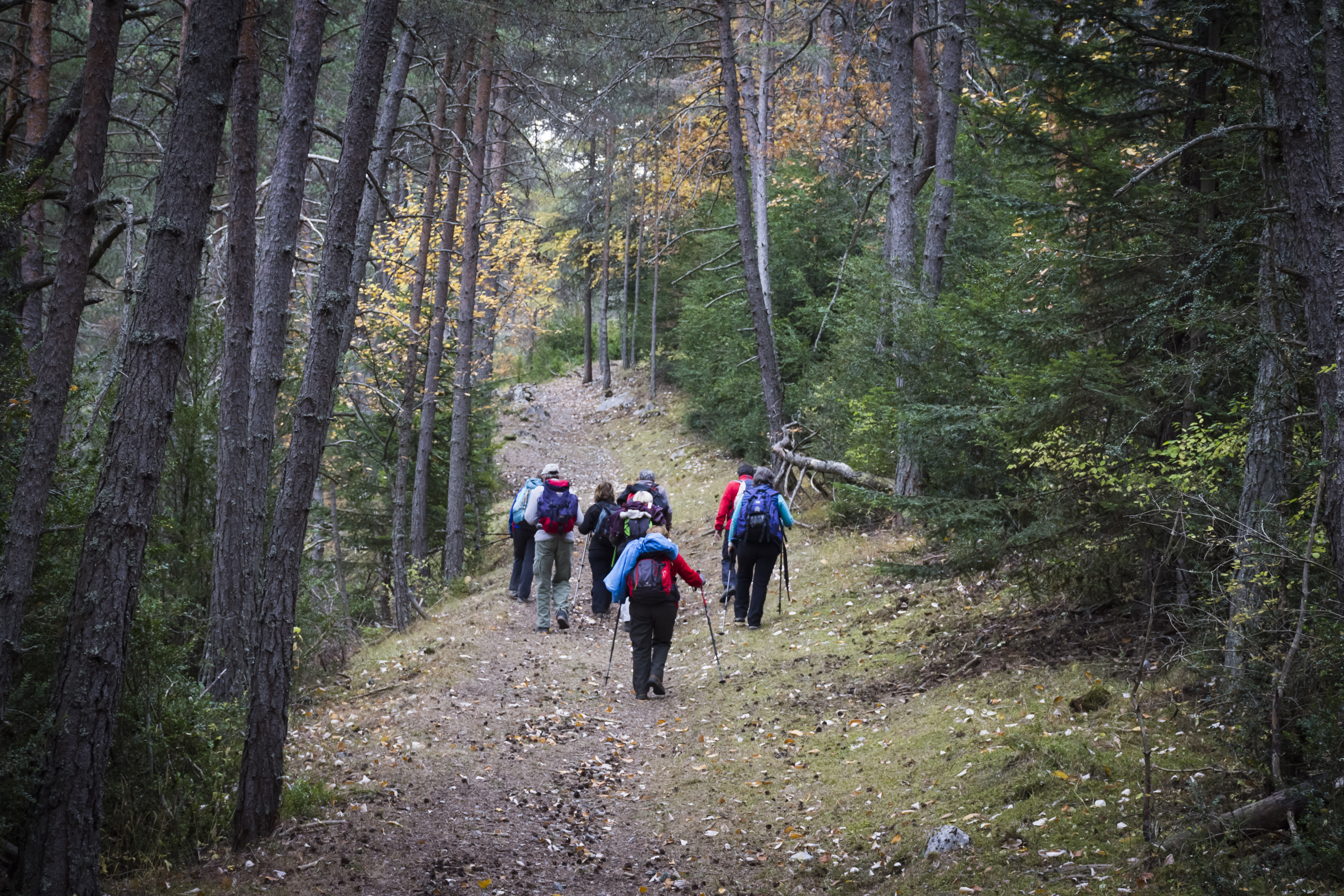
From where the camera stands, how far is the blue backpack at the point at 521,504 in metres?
12.9

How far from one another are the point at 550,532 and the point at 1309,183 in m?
9.51

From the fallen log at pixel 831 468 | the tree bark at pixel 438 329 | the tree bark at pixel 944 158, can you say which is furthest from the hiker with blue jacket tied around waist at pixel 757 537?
the tree bark at pixel 438 329

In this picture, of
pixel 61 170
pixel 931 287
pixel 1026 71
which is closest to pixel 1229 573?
pixel 1026 71

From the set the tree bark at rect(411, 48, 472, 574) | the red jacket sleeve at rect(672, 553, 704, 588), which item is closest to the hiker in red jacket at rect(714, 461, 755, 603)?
the red jacket sleeve at rect(672, 553, 704, 588)

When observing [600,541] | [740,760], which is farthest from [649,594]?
[600,541]

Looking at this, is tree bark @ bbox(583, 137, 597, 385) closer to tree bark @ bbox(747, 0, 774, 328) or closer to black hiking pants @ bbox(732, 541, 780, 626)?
tree bark @ bbox(747, 0, 774, 328)

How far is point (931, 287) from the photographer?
1291cm

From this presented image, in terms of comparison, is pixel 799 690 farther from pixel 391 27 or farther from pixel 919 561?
pixel 391 27

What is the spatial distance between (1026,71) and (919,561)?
593 cm

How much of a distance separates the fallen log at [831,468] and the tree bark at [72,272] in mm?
9847

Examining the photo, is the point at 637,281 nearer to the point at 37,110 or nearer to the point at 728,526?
the point at 728,526

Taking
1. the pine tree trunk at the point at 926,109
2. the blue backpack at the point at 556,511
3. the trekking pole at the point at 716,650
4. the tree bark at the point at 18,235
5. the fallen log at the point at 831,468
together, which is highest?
the pine tree trunk at the point at 926,109

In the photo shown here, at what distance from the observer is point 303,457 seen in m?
5.70

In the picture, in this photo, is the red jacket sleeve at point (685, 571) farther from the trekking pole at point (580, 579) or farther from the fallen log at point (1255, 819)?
the fallen log at point (1255, 819)
